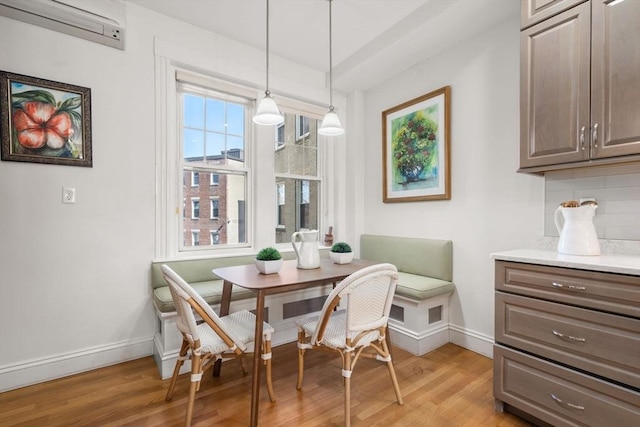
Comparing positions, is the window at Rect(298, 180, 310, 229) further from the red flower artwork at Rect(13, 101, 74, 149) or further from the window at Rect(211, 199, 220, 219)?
the red flower artwork at Rect(13, 101, 74, 149)

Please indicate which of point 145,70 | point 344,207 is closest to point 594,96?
point 344,207

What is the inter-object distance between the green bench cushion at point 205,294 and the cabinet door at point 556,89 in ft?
7.29

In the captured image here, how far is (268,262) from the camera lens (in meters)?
1.90

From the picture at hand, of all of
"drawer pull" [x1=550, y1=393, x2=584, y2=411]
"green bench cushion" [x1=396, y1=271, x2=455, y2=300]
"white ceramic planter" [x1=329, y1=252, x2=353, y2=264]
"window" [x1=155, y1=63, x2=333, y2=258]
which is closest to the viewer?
"drawer pull" [x1=550, y1=393, x2=584, y2=411]

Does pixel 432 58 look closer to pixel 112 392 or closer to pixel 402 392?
pixel 402 392

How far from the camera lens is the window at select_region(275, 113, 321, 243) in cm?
335

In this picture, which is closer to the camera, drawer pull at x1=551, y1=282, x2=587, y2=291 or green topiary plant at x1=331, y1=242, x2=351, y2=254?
drawer pull at x1=551, y1=282, x2=587, y2=291

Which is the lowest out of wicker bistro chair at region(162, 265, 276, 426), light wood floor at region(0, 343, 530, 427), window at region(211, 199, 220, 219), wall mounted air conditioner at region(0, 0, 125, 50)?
light wood floor at region(0, 343, 530, 427)

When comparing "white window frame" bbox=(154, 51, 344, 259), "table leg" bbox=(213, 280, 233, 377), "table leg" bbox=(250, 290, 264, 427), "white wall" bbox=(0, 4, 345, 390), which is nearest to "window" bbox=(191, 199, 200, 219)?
"white window frame" bbox=(154, 51, 344, 259)

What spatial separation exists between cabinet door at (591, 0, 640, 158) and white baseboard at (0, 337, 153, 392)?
334 centimetres

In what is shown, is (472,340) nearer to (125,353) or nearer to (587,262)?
(587,262)

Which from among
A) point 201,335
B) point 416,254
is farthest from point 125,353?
point 416,254

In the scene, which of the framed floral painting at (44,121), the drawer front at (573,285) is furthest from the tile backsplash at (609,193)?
the framed floral painting at (44,121)

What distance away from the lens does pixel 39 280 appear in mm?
2070
